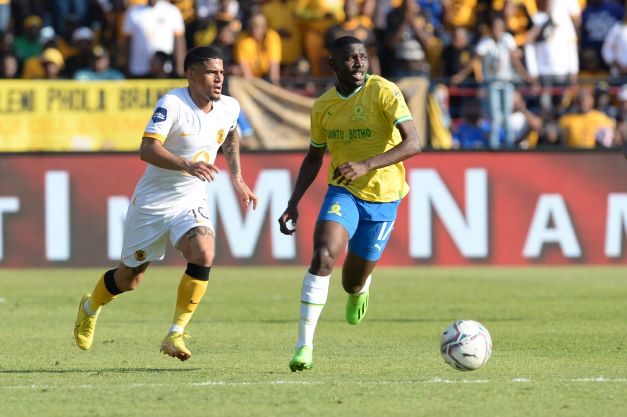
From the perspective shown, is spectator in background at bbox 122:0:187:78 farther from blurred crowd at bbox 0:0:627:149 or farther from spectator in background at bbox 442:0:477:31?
spectator in background at bbox 442:0:477:31

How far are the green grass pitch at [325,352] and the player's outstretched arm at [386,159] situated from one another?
1.32 metres

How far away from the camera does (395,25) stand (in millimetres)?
20844

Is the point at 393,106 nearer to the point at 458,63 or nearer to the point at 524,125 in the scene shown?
the point at 524,125

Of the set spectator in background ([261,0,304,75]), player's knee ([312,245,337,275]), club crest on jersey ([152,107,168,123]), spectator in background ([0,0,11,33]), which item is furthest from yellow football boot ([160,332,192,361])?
spectator in background ([0,0,11,33])

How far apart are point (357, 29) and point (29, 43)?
5369mm

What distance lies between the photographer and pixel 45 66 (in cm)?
2034

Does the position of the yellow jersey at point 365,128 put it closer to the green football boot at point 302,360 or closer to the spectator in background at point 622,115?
the green football boot at point 302,360

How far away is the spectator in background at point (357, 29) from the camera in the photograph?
19.9m

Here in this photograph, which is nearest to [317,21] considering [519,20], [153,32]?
[153,32]

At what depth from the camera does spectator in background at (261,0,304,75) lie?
21312 mm

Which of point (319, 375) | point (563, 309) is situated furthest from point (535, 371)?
point (563, 309)

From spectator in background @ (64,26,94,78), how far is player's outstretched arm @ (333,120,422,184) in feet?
39.5

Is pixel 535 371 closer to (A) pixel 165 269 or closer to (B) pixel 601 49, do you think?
(A) pixel 165 269

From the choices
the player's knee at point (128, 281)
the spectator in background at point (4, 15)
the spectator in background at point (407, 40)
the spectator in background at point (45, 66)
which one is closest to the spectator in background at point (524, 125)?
the spectator in background at point (407, 40)
